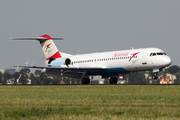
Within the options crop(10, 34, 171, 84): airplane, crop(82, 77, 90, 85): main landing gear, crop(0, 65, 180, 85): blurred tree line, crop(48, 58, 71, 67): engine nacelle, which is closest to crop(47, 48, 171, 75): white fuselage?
crop(10, 34, 171, 84): airplane

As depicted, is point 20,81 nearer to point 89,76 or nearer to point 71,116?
point 89,76

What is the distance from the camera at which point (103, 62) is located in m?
47.0

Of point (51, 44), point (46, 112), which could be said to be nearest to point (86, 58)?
point (51, 44)

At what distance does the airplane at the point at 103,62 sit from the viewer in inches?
1678

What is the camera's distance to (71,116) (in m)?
14.1

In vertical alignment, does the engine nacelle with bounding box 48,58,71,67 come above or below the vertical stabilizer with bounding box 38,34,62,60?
below

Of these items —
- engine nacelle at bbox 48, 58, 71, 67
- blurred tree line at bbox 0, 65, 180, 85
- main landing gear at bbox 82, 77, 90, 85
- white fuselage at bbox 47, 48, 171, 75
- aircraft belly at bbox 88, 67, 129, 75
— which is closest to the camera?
white fuselage at bbox 47, 48, 171, 75

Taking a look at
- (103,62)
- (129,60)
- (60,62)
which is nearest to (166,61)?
(129,60)

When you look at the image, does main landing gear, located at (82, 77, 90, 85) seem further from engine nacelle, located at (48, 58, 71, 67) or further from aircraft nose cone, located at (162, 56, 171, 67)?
aircraft nose cone, located at (162, 56, 171, 67)

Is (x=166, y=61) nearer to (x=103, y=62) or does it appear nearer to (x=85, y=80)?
(x=103, y=62)

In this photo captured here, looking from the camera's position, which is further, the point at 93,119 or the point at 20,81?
the point at 20,81

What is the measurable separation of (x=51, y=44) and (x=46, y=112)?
40578 millimetres

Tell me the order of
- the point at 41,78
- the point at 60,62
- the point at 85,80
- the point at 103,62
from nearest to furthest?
1. the point at 103,62
2. the point at 85,80
3. the point at 60,62
4. the point at 41,78

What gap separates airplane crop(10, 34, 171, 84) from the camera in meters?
42.6
